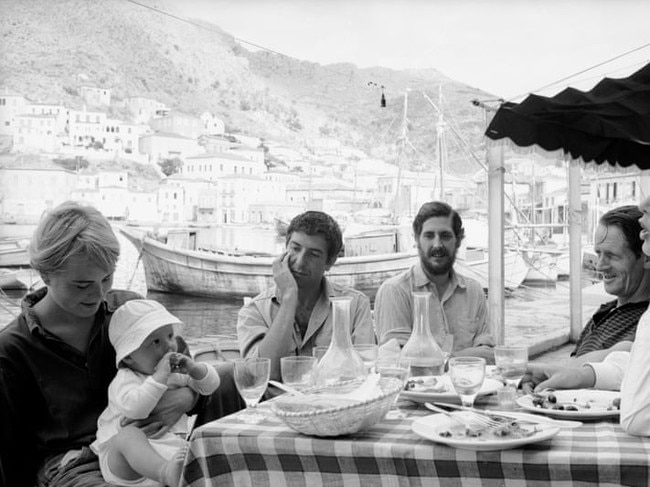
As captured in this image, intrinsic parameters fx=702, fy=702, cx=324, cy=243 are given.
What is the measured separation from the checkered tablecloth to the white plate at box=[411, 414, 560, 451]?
0.5 inches

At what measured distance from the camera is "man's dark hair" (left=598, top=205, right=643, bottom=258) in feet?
7.48

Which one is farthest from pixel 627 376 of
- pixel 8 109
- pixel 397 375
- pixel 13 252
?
pixel 8 109

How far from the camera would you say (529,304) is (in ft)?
63.6

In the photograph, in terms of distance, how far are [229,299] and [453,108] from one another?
26.0 ft

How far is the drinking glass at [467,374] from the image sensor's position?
1266mm

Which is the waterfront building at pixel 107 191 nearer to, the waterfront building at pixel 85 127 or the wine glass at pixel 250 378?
the waterfront building at pixel 85 127

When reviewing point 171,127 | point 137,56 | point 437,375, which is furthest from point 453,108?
point 437,375

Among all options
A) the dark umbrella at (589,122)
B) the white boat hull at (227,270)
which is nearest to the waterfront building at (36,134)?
the white boat hull at (227,270)

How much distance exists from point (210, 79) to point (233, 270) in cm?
540

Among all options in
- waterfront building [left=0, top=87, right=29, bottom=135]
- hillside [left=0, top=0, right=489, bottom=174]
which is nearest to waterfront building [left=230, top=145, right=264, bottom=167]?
hillside [left=0, top=0, right=489, bottom=174]

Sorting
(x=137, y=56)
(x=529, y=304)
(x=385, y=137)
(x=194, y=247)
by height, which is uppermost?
(x=137, y=56)

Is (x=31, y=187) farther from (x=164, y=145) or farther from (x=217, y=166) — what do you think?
(x=217, y=166)

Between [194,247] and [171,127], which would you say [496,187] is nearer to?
[171,127]

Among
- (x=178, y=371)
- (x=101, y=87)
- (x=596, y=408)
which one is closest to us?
(x=596, y=408)
